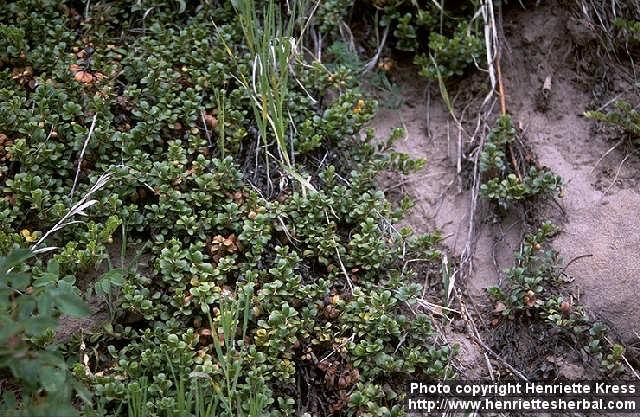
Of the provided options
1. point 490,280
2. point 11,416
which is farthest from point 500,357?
point 11,416

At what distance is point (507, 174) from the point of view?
338 cm

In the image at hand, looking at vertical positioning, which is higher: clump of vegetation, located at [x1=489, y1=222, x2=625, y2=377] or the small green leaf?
the small green leaf

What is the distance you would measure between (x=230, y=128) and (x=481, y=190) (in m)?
1.20

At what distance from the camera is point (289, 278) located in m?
2.86

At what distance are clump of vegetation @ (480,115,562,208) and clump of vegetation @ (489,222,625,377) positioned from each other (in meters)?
0.20

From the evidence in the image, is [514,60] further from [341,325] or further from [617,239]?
[341,325]

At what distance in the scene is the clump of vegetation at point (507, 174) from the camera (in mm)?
3215

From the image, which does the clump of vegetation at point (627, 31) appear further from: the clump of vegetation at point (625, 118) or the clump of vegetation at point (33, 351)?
the clump of vegetation at point (33, 351)

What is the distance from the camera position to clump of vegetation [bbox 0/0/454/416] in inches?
103

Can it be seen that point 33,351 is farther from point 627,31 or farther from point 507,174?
point 627,31

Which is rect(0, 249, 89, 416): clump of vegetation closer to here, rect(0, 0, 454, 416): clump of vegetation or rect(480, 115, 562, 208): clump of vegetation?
rect(0, 0, 454, 416): clump of vegetation

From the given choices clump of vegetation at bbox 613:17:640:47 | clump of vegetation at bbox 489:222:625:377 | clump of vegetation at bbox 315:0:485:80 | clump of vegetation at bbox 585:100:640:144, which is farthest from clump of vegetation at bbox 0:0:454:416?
clump of vegetation at bbox 613:17:640:47

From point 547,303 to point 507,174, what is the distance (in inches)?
28.1

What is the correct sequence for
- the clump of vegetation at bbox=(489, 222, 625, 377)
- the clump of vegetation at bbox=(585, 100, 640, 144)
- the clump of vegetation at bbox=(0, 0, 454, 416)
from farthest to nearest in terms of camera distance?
1. the clump of vegetation at bbox=(585, 100, 640, 144)
2. the clump of vegetation at bbox=(489, 222, 625, 377)
3. the clump of vegetation at bbox=(0, 0, 454, 416)
